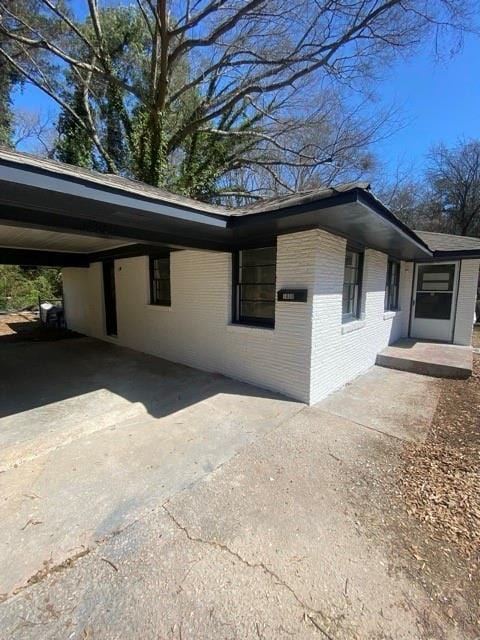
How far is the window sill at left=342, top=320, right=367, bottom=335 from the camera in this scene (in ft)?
16.2

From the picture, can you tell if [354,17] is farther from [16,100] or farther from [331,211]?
[16,100]

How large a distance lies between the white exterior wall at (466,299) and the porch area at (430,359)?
43 centimetres

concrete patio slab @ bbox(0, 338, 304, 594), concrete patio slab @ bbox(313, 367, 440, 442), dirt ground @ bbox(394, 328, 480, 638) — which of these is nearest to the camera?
dirt ground @ bbox(394, 328, 480, 638)

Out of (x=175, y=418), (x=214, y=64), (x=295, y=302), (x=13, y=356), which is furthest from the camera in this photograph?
(x=214, y=64)

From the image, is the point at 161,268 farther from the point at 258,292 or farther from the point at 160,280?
the point at 258,292

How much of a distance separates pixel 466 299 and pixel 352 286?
4145mm

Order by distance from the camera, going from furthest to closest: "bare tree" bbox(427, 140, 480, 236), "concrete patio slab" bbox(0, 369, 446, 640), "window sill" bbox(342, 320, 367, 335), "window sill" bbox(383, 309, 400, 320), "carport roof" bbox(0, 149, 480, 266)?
1. "bare tree" bbox(427, 140, 480, 236)
2. "window sill" bbox(383, 309, 400, 320)
3. "window sill" bbox(342, 320, 367, 335)
4. "carport roof" bbox(0, 149, 480, 266)
5. "concrete patio slab" bbox(0, 369, 446, 640)

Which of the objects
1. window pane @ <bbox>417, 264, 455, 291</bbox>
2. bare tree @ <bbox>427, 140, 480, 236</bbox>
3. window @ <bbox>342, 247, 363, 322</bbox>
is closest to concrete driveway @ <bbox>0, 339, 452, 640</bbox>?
window @ <bbox>342, 247, 363, 322</bbox>

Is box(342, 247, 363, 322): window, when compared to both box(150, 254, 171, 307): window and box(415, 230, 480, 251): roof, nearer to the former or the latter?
box(415, 230, 480, 251): roof

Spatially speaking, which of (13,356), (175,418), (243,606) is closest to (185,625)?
(243,606)

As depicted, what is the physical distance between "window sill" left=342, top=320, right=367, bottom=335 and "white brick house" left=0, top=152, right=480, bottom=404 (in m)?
0.06

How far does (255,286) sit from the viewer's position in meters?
5.02

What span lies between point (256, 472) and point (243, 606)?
115 centimetres

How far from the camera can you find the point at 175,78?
11.8 meters
